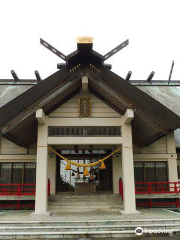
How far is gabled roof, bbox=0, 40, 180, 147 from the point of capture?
30.2ft

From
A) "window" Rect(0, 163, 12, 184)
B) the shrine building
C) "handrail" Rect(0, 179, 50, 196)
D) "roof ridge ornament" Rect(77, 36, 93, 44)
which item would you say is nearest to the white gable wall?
the shrine building

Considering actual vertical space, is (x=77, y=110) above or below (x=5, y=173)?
above

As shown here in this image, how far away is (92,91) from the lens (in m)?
10.6

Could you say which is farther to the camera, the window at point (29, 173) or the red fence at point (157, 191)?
the window at point (29, 173)

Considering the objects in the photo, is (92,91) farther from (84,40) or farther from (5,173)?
(5,173)

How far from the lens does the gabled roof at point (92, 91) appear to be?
30.2 ft

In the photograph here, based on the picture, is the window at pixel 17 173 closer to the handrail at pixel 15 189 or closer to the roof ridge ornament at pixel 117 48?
the handrail at pixel 15 189

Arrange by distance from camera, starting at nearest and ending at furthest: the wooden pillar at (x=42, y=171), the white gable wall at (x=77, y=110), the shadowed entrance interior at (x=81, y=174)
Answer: the wooden pillar at (x=42, y=171) < the white gable wall at (x=77, y=110) < the shadowed entrance interior at (x=81, y=174)

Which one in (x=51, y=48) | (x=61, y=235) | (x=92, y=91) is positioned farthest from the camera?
(x=51, y=48)

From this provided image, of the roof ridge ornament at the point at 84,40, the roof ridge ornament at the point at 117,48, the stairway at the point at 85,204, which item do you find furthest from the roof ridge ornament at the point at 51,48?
the stairway at the point at 85,204

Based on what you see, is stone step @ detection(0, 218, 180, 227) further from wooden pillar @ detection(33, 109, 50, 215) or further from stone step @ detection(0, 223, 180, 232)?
wooden pillar @ detection(33, 109, 50, 215)

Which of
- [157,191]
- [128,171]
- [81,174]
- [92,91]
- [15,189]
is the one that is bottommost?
[157,191]

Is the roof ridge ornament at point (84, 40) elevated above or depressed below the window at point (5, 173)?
above

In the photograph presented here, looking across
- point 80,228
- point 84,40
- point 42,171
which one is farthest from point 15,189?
point 84,40
